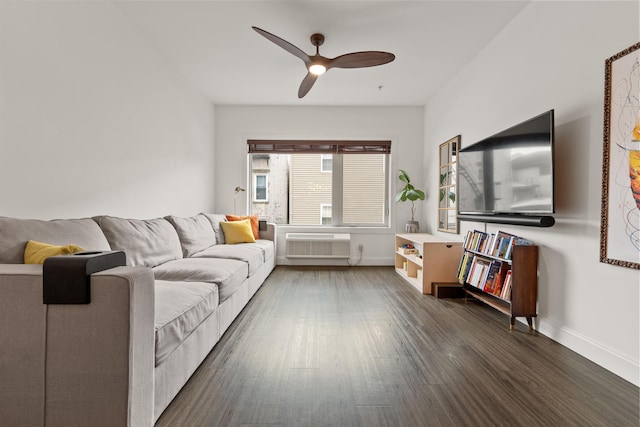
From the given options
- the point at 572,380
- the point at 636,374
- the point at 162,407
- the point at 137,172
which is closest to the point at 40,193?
the point at 137,172

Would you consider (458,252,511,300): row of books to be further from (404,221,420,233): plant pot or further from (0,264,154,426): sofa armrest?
(0,264,154,426): sofa armrest

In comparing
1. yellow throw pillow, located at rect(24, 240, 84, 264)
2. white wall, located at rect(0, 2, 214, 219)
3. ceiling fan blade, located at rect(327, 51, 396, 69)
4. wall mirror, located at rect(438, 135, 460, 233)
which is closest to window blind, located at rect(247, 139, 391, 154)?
wall mirror, located at rect(438, 135, 460, 233)

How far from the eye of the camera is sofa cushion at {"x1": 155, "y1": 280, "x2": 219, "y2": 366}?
53.6 inches

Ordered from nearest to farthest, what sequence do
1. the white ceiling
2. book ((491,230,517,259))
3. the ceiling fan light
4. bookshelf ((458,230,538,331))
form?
1. bookshelf ((458,230,538,331))
2. book ((491,230,517,259))
3. the white ceiling
4. the ceiling fan light

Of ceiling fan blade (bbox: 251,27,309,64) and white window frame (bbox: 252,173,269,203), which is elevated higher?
ceiling fan blade (bbox: 251,27,309,64)

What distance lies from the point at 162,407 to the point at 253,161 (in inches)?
172

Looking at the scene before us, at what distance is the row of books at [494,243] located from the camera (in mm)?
2465

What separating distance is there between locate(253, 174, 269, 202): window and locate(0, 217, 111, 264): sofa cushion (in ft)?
11.0

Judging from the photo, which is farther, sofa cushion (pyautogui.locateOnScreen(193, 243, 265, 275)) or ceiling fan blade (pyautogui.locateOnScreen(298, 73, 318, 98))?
ceiling fan blade (pyautogui.locateOnScreen(298, 73, 318, 98))

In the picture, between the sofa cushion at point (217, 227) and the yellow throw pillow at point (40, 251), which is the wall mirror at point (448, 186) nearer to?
the sofa cushion at point (217, 227)

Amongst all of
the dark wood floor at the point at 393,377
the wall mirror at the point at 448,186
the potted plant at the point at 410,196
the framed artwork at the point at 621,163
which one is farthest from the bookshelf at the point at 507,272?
the potted plant at the point at 410,196

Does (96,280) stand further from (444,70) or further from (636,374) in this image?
(444,70)

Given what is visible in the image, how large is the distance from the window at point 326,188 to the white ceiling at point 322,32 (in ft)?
4.05

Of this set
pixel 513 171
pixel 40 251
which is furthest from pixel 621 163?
pixel 40 251
